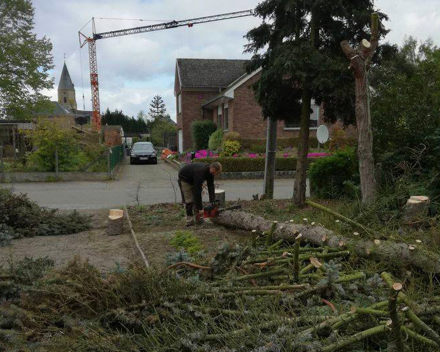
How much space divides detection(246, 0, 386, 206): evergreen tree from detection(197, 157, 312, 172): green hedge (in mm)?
8216

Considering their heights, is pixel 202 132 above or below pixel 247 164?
above

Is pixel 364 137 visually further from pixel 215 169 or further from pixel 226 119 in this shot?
pixel 226 119

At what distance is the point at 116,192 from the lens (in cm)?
1382

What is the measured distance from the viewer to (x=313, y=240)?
500 cm

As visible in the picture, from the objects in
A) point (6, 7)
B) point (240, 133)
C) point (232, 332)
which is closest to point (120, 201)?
point (232, 332)

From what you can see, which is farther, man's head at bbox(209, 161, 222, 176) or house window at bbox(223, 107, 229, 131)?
house window at bbox(223, 107, 229, 131)

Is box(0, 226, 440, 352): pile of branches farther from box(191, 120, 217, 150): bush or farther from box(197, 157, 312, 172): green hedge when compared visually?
box(191, 120, 217, 150): bush

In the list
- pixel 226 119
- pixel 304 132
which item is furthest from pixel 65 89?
pixel 304 132

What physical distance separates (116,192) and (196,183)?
712 centimetres

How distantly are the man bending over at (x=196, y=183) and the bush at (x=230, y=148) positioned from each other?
40.1 ft

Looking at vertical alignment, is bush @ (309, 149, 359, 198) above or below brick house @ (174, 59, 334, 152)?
below

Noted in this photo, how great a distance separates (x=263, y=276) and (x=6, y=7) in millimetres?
27423

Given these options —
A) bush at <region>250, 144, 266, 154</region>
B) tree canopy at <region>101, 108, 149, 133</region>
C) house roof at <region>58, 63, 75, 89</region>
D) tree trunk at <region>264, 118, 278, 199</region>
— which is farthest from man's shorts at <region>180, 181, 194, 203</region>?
house roof at <region>58, 63, 75, 89</region>

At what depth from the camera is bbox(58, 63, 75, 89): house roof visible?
111975mm
